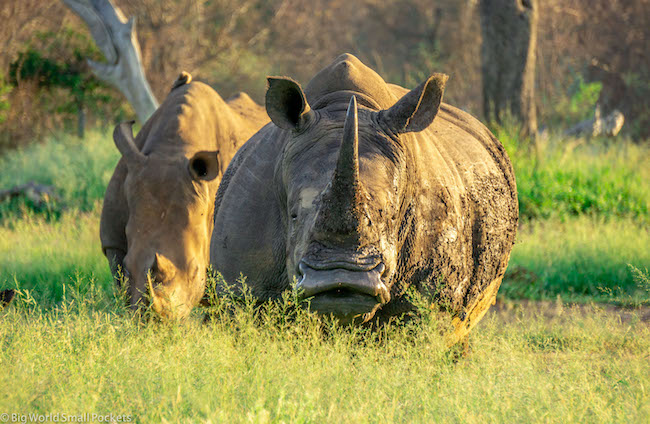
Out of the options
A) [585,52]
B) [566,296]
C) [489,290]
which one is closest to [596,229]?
[566,296]

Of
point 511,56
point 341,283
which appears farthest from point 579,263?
point 341,283

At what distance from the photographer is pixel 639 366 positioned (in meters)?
4.03

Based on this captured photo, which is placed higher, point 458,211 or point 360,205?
point 360,205

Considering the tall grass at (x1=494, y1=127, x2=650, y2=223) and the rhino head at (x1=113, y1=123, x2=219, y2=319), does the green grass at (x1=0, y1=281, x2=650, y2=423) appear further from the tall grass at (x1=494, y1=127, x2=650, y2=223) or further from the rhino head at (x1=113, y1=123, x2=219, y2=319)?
the tall grass at (x1=494, y1=127, x2=650, y2=223)

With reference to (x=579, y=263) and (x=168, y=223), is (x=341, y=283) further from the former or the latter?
(x=579, y=263)

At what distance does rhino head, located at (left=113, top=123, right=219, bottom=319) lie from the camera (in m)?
5.61

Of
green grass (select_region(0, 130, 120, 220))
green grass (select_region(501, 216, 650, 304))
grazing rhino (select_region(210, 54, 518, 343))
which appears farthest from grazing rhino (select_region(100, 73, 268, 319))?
green grass (select_region(0, 130, 120, 220))

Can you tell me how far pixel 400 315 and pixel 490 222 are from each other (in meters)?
0.97

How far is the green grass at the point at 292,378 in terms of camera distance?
128 inches

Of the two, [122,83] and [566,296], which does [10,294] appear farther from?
[122,83]

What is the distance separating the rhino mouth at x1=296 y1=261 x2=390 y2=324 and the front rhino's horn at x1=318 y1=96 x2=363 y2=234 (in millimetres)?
175

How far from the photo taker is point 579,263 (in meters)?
8.10

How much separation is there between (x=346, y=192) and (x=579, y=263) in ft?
17.8

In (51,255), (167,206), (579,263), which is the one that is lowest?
(579,263)
